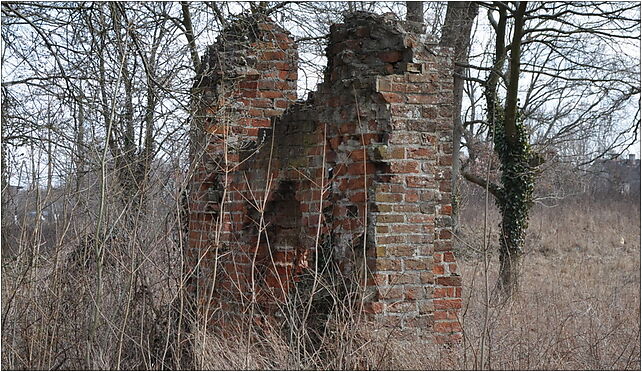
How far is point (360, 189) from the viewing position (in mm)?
5195

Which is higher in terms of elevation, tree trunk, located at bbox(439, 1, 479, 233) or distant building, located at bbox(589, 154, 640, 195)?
tree trunk, located at bbox(439, 1, 479, 233)

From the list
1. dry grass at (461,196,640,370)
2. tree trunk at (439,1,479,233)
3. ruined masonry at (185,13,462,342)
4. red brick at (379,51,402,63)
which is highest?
tree trunk at (439,1,479,233)

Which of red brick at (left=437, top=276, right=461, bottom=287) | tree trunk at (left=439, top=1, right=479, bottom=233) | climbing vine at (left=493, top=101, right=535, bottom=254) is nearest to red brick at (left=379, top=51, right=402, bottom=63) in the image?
red brick at (left=437, top=276, right=461, bottom=287)

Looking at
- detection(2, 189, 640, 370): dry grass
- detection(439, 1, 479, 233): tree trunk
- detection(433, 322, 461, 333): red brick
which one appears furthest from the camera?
detection(439, 1, 479, 233): tree trunk

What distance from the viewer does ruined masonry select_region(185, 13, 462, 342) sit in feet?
16.6

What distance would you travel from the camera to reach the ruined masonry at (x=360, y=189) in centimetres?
507

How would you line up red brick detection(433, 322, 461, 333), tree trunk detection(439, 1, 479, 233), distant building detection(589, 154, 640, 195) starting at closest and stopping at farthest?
red brick detection(433, 322, 461, 333)
tree trunk detection(439, 1, 479, 233)
distant building detection(589, 154, 640, 195)

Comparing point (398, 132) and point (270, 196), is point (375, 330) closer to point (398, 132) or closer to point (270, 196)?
point (398, 132)

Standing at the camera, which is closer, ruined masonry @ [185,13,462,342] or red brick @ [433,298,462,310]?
ruined masonry @ [185,13,462,342]

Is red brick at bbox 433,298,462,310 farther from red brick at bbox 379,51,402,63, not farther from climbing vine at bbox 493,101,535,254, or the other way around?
climbing vine at bbox 493,101,535,254

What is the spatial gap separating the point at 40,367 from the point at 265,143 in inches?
105

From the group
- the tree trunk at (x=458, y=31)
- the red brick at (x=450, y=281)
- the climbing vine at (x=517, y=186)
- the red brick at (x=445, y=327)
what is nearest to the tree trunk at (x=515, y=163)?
the climbing vine at (x=517, y=186)

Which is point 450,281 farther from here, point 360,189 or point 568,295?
point 568,295

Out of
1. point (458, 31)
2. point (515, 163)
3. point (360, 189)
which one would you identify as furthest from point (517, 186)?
point (360, 189)
